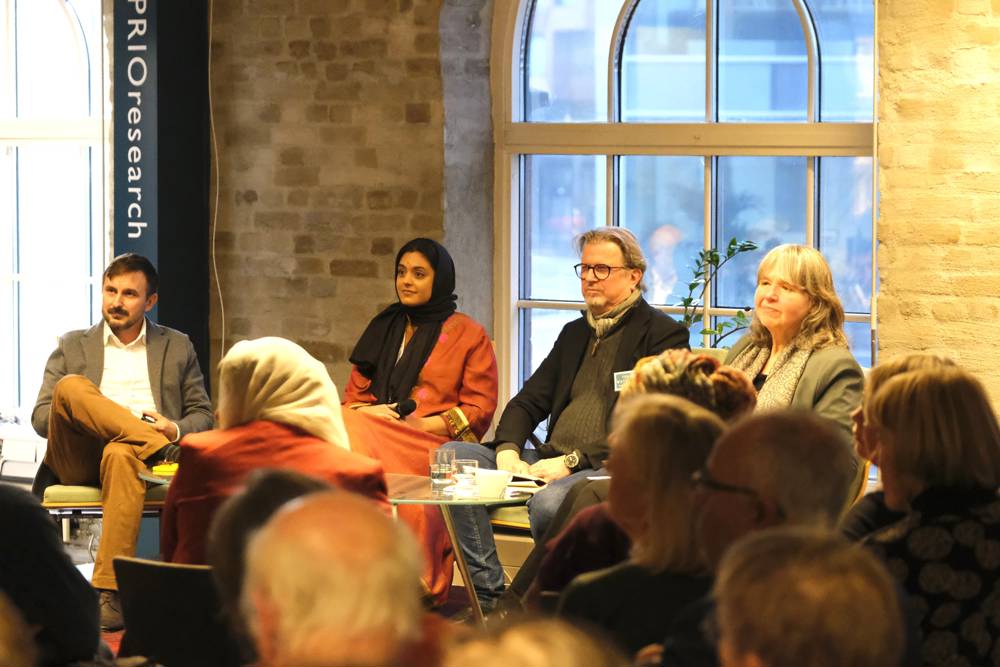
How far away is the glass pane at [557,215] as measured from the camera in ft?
24.4

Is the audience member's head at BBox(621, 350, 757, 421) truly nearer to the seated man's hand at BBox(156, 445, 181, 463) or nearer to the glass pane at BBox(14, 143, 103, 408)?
the seated man's hand at BBox(156, 445, 181, 463)

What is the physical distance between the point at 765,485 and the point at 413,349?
3.63 m

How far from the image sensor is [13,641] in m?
1.88

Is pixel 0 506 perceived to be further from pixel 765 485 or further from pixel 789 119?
pixel 789 119

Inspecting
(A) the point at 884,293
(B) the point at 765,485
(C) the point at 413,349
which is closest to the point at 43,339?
(C) the point at 413,349

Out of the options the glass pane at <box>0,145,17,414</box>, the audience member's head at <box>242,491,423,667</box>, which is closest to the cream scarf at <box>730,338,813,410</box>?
the audience member's head at <box>242,491,423,667</box>

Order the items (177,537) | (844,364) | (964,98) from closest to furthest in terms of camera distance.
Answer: (177,537) < (844,364) < (964,98)

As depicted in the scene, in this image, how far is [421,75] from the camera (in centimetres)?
729

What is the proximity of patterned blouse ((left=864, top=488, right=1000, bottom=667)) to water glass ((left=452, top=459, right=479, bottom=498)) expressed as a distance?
6.34 ft

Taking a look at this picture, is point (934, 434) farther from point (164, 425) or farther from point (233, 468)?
point (164, 425)

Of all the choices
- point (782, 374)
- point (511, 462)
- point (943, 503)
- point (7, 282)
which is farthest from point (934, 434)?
point (7, 282)

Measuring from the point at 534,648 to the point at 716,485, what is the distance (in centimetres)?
118

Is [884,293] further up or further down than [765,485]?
further up

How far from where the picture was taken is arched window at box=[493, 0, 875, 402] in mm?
6828
